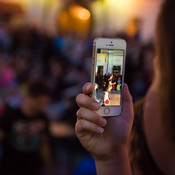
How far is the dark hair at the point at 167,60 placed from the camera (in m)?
0.80

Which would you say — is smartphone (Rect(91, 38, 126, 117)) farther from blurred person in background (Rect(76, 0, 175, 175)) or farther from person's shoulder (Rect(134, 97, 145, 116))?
person's shoulder (Rect(134, 97, 145, 116))

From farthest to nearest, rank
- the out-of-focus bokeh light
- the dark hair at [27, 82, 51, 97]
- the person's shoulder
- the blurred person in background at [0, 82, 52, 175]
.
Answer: the out-of-focus bokeh light
the dark hair at [27, 82, 51, 97]
the blurred person in background at [0, 82, 52, 175]
the person's shoulder

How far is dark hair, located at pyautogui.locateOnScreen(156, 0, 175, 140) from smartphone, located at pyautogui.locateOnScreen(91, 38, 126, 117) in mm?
139

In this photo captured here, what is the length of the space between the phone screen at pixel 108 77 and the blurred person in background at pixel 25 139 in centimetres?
172

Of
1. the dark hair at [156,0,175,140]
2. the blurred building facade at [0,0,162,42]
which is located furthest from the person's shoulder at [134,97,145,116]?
the blurred building facade at [0,0,162,42]

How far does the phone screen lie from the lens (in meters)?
0.74

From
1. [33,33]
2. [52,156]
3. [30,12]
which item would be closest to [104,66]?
[52,156]

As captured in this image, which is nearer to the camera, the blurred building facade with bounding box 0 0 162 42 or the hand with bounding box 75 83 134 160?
the hand with bounding box 75 83 134 160

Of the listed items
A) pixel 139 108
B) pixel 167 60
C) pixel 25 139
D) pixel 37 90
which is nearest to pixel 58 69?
pixel 37 90

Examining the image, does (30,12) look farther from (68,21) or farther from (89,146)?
(89,146)

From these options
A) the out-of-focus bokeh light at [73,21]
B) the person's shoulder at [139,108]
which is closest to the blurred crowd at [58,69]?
the out-of-focus bokeh light at [73,21]

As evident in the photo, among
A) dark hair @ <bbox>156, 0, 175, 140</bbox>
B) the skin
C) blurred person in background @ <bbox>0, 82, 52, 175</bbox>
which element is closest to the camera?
the skin

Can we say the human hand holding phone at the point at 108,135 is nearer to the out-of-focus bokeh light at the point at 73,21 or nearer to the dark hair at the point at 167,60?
the dark hair at the point at 167,60

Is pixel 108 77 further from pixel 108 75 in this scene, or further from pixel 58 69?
pixel 58 69
